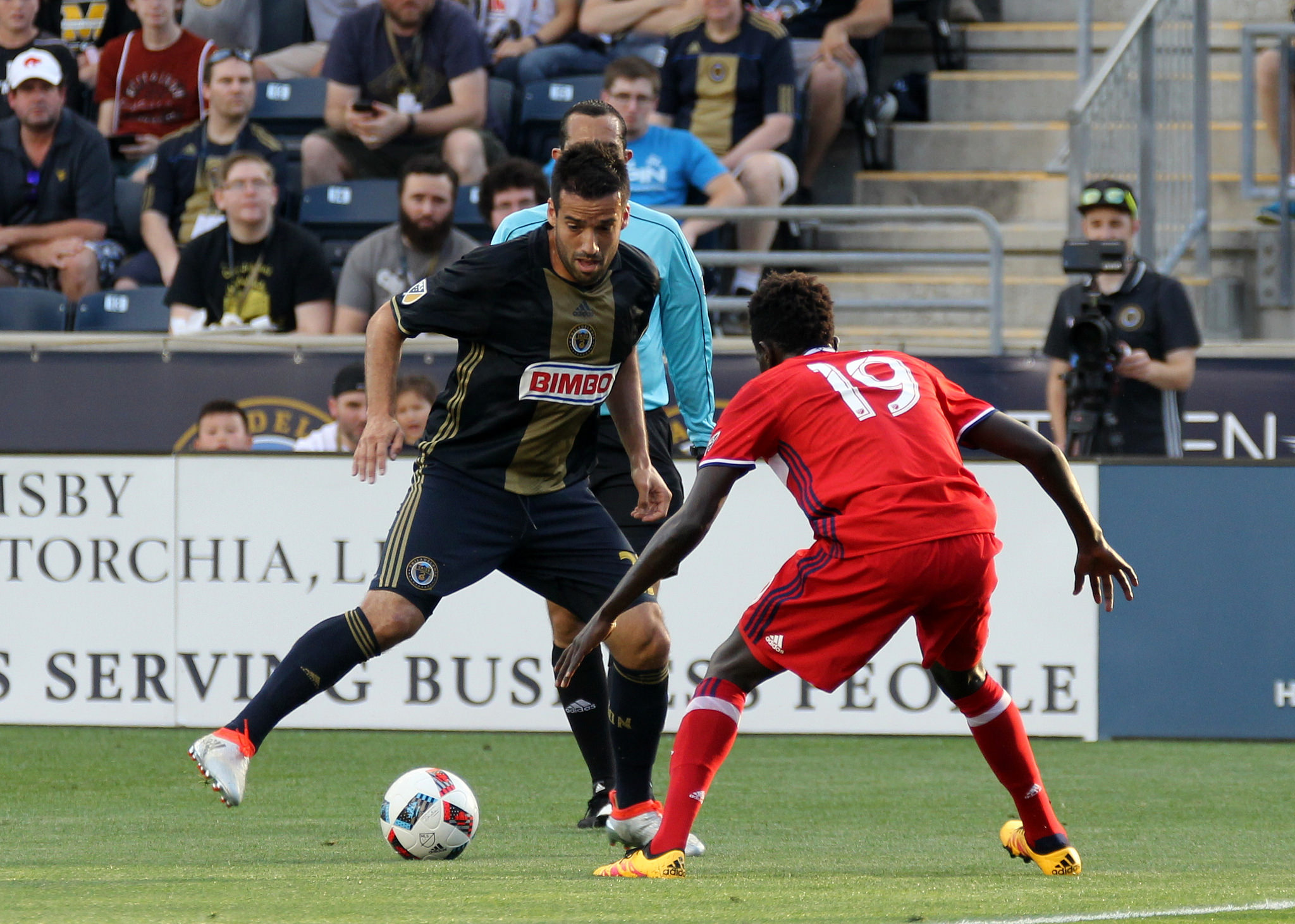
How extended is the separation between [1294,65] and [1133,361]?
3.27 metres

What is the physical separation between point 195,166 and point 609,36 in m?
2.96

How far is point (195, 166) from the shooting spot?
445 inches

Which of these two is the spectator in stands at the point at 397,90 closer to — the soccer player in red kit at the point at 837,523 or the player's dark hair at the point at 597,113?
the player's dark hair at the point at 597,113

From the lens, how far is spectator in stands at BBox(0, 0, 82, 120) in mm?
12508

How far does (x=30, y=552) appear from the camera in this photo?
27.0 feet

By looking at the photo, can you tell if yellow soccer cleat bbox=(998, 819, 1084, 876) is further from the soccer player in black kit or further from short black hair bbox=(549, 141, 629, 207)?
short black hair bbox=(549, 141, 629, 207)

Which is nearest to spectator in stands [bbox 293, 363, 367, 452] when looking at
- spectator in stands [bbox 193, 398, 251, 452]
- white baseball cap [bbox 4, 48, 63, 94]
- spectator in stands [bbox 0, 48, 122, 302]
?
spectator in stands [bbox 193, 398, 251, 452]

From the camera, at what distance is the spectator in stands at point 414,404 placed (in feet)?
28.9

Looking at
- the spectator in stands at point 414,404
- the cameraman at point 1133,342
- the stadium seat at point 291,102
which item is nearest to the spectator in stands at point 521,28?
the stadium seat at point 291,102

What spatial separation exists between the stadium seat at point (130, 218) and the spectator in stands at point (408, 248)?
2.22 meters

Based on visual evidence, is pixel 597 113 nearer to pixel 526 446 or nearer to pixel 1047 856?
pixel 526 446

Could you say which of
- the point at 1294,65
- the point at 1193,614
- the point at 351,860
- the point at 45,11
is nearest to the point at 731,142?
the point at 1294,65

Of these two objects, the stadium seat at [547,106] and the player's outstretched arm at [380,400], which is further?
the stadium seat at [547,106]

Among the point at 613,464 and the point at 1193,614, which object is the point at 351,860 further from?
the point at 1193,614
